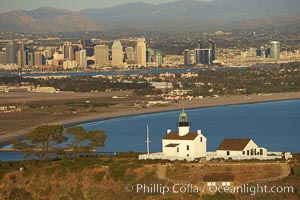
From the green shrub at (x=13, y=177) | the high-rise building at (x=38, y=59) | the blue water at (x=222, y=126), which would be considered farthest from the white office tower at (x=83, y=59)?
the green shrub at (x=13, y=177)

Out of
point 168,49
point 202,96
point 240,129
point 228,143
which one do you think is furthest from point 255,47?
point 228,143

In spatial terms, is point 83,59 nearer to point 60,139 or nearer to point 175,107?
point 175,107

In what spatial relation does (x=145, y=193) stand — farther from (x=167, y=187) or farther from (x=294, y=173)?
(x=294, y=173)

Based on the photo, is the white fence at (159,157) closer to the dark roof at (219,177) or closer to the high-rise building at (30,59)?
the dark roof at (219,177)

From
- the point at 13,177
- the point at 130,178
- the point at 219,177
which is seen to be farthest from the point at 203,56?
the point at 219,177

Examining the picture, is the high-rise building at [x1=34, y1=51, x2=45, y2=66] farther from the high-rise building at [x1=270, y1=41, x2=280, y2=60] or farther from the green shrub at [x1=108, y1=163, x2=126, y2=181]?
the green shrub at [x1=108, y1=163, x2=126, y2=181]
